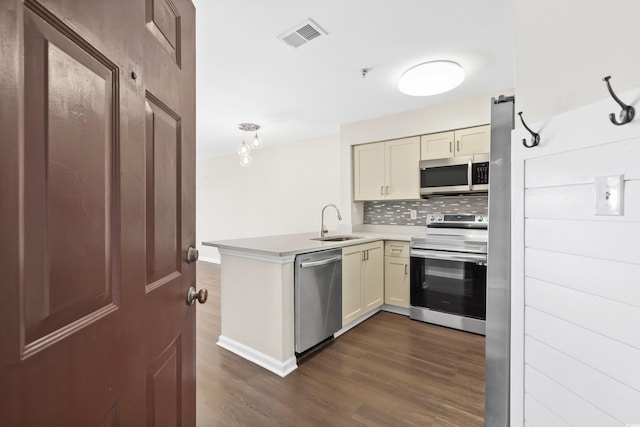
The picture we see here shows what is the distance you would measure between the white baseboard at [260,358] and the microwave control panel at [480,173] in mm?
2473

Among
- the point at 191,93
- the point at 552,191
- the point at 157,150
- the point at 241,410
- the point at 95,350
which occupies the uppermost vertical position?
the point at 191,93

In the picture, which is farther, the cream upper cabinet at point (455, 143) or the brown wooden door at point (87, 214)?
the cream upper cabinet at point (455, 143)

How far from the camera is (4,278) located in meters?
0.38

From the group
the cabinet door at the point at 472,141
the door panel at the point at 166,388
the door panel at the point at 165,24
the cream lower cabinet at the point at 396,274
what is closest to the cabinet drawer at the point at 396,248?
the cream lower cabinet at the point at 396,274

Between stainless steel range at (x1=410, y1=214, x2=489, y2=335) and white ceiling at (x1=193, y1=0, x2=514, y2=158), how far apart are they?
147 centimetres

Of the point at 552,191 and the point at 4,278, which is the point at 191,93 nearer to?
the point at 4,278

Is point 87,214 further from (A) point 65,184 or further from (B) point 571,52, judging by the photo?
(B) point 571,52

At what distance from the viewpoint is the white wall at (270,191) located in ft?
15.7

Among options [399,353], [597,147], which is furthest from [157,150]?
[399,353]

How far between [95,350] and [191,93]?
2.95ft

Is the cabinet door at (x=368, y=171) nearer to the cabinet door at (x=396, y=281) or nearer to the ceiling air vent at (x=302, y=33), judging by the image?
the cabinet door at (x=396, y=281)

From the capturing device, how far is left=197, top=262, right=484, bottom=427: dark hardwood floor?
1680mm

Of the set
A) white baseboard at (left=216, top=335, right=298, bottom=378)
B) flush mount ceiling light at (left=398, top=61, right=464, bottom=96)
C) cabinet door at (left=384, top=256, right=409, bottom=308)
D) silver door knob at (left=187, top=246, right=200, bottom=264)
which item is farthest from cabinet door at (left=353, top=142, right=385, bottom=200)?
silver door knob at (left=187, top=246, right=200, bottom=264)

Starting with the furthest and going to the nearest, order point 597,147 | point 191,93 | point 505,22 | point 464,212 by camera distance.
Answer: point 464,212 → point 505,22 → point 191,93 → point 597,147
